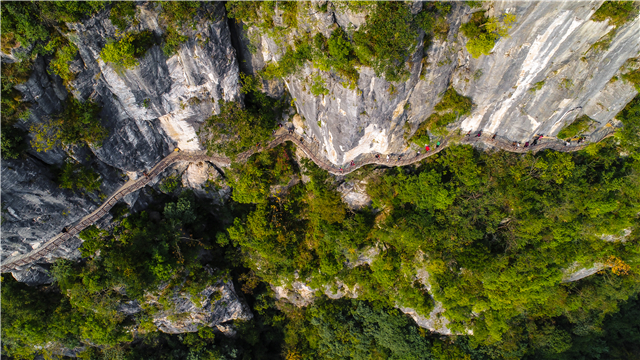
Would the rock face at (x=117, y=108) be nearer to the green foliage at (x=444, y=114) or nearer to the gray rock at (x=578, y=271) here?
the green foliage at (x=444, y=114)

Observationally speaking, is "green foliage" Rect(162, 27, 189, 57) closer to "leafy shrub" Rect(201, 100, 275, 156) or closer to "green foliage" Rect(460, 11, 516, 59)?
"leafy shrub" Rect(201, 100, 275, 156)

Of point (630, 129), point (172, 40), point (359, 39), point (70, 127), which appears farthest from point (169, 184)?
point (630, 129)

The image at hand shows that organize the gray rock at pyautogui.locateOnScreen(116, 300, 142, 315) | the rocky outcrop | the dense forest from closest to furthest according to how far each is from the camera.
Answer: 1. the dense forest
2. the rocky outcrop
3. the gray rock at pyautogui.locateOnScreen(116, 300, 142, 315)

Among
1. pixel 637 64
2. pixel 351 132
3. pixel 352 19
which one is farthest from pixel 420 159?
pixel 637 64

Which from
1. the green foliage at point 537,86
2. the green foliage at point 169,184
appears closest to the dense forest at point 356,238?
the green foliage at point 169,184

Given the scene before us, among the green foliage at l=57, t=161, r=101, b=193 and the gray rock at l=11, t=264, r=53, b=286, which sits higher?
the green foliage at l=57, t=161, r=101, b=193

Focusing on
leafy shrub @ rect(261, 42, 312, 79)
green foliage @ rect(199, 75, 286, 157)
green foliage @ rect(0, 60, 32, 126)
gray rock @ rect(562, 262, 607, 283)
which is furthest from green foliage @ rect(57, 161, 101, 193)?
gray rock @ rect(562, 262, 607, 283)
